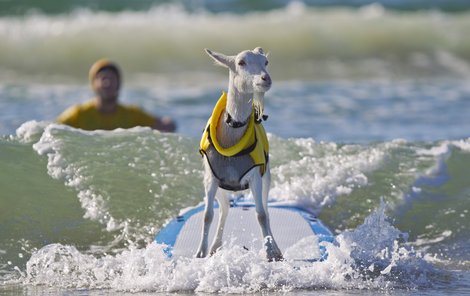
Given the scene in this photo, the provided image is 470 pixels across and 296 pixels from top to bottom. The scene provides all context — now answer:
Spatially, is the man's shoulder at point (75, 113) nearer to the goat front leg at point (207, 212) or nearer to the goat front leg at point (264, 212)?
the goat front leg at point (207, 212)

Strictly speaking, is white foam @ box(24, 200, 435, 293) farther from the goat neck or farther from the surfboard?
the goat neck

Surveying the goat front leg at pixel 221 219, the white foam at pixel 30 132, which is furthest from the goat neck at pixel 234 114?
the white foam at pixel 30 132

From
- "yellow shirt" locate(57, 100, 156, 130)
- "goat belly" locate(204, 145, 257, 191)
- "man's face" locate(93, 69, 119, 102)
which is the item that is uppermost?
"man's face" locate(93, 69, 119, 102)

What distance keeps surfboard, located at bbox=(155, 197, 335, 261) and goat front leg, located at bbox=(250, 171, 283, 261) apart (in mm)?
230

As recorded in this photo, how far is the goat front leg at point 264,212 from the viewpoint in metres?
6.20

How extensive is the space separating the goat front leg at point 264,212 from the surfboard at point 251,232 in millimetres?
230

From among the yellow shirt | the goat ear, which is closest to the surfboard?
the goat ear

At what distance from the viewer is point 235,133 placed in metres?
6.18

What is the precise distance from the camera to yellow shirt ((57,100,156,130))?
35.9 ft

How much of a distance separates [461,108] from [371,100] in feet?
4.98

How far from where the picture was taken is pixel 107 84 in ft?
36.4

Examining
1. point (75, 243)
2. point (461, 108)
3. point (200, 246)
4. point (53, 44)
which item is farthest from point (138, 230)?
point (53, 44)

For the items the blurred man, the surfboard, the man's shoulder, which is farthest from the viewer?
the blurred man

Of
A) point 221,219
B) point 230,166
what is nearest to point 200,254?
point 221,219
